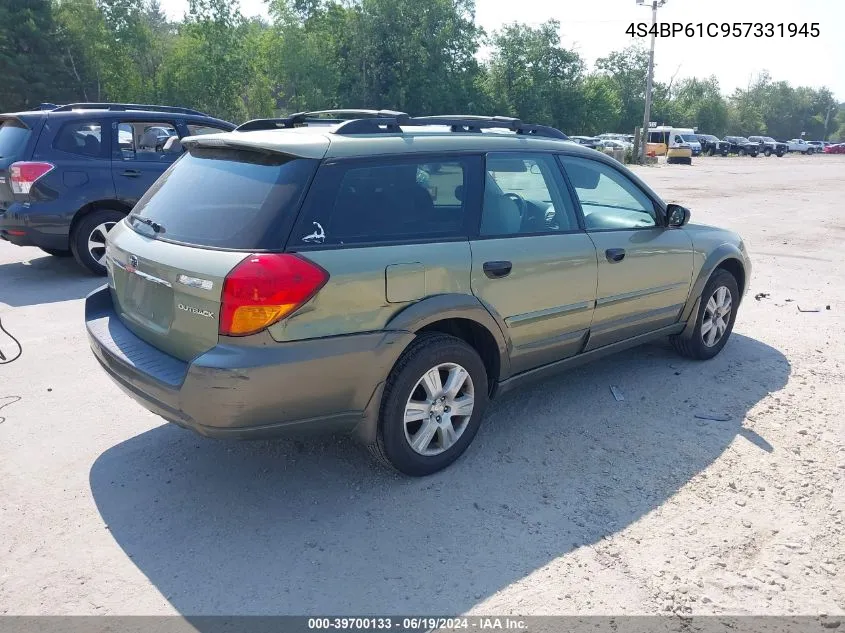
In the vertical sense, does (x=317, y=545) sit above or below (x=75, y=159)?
below

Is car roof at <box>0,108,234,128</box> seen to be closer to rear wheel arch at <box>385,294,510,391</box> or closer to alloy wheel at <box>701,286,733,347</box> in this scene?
rear wheel arch at <box>385,294,510,391</box>

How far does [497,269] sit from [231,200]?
1.42m

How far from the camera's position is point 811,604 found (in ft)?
8.82

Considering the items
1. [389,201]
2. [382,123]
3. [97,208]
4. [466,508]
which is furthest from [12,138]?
[466,508]

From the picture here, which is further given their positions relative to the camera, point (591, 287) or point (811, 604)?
point (591, 287)

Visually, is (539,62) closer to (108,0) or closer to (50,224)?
(108,0)

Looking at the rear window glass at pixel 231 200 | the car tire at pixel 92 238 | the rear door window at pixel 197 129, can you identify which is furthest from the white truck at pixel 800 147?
the rear window glass at pixel 231 200

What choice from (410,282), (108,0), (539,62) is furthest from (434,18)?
(410,282)

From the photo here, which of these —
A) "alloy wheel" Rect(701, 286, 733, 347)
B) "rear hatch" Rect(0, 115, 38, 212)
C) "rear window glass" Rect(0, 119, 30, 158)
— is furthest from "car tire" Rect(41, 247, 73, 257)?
"alloy wheel" Rect(701, 286, 733, 347)

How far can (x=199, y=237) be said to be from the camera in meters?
3.16

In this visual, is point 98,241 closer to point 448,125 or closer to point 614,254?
point 448,125

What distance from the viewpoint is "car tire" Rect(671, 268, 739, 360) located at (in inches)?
204

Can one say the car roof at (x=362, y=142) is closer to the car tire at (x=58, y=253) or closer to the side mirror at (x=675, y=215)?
the side mirror at (x=675, y=215)

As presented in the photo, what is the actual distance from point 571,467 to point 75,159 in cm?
655
